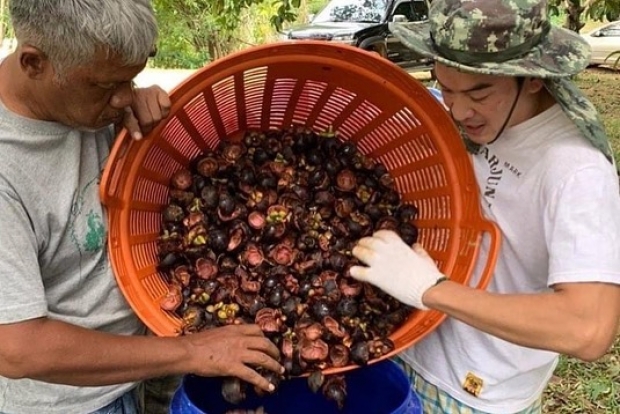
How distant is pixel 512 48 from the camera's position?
4.94 feet

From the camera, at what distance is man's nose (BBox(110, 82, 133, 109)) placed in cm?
154

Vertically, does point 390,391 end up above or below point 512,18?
below

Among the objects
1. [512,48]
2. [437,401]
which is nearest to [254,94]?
[512,48]

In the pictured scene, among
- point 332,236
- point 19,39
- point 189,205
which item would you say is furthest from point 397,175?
point 19,39

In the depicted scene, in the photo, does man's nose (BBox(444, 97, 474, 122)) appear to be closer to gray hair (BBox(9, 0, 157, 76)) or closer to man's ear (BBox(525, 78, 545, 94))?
man's ear (BBox(525, 78, 545, 94))

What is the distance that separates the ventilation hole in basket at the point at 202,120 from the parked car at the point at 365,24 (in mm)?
9393

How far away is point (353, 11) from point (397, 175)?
10587 millimetres

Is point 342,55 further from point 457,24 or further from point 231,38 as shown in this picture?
point 231,38

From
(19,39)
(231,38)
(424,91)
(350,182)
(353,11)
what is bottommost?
(231,38)

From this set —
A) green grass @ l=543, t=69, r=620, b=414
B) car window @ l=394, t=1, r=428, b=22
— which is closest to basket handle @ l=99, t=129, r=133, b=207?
green grass @ l=543, t=69, r=620, b=414

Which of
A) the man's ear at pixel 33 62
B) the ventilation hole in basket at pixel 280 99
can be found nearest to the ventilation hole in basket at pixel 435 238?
the ventilation hole in basket at pixel 280 99

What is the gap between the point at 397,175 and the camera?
2064 mm

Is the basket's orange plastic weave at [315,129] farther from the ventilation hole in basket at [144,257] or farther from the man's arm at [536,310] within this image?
the man's arm at [536,310]

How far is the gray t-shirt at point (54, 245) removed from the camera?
142 cm
